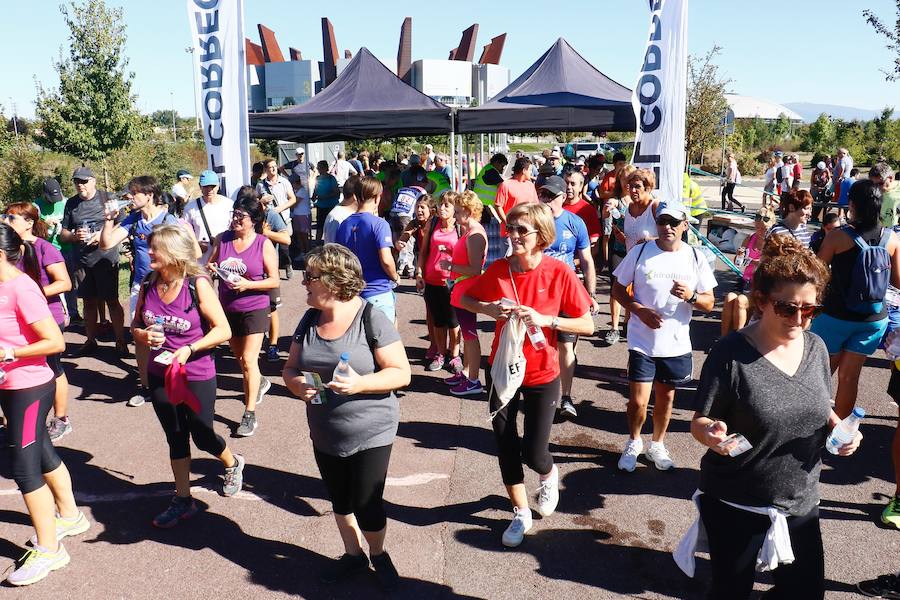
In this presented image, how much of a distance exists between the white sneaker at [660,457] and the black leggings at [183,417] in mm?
2885

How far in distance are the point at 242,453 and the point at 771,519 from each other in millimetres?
3771

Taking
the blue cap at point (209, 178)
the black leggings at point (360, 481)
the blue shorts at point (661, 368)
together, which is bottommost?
the black leggings at point (360, 481)

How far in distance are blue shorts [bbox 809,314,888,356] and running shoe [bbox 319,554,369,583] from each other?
126 inches

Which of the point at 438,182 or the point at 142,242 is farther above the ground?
the point at 438,182

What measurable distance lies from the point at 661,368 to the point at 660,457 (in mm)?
681

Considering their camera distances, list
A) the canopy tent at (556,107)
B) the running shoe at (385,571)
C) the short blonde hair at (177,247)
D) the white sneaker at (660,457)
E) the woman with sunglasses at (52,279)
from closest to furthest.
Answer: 1. the running shoe at (385,571)
2. the short blonde hair at (177,247)
3. the white sneaker at (660,457)
4. the woman with sunglasses at (52,279)
5. the canopy tent at (556,107)

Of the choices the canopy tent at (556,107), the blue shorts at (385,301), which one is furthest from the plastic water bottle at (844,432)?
the canopy tent at (556,107)

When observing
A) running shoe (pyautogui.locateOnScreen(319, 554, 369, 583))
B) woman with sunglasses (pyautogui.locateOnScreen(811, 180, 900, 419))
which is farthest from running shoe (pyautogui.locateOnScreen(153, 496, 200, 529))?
woman with sunglasses (pyautogui.locateOnScreen(811, 180, 900, 419))

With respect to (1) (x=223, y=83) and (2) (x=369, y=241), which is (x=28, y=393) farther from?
(1) (x=223, y=83)

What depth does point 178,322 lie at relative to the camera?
12.7 feet

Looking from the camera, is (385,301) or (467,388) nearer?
(385,301)

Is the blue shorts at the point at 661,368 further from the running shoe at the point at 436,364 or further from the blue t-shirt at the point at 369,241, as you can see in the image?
the running shoe at the point at 436,364

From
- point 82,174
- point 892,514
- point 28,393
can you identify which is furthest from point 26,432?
point 892,514

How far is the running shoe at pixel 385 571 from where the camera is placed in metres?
3.40
